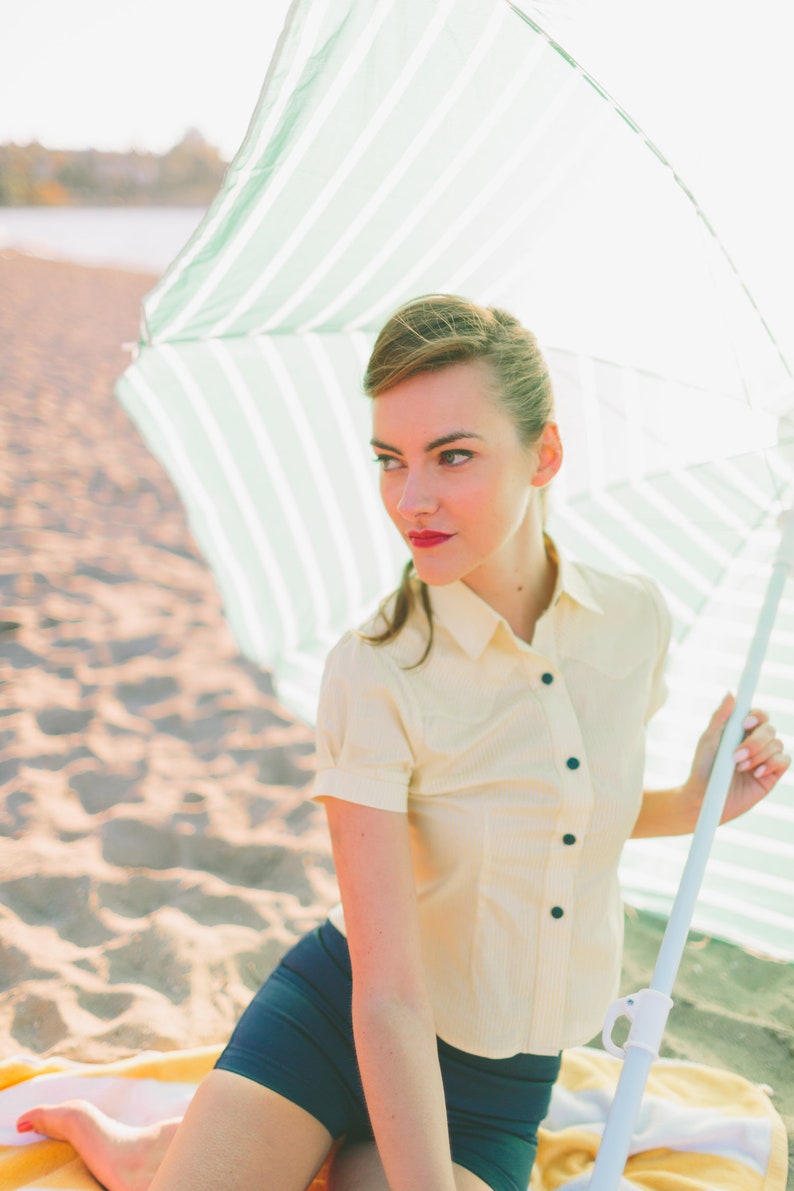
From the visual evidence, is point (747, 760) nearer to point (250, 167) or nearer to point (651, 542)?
point (651, 542)

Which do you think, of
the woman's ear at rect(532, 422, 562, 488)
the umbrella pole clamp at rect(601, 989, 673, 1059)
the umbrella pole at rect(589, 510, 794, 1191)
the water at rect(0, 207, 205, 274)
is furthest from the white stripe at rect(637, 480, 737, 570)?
the water at rect(0, 207, 205, 274)

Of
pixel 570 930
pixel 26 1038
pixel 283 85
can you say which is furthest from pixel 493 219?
pixel 26 1038

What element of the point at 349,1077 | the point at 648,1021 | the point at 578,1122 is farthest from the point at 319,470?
the point at 578,1122

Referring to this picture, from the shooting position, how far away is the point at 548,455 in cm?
187

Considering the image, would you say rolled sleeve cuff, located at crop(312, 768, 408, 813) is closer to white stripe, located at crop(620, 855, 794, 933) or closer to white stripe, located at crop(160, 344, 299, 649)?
white stripe, located at crop(160, 344, 299, 649)

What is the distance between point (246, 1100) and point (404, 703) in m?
0.73

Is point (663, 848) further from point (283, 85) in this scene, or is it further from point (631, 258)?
point (283, 85)

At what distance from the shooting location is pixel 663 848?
9.17 ft

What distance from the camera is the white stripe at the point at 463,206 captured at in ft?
5.83

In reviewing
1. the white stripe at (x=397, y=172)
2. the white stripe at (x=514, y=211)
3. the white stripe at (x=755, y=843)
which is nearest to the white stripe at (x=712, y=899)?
the white stripe at (x=755, y=843)

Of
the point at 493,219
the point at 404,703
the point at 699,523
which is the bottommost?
the point at 404,703

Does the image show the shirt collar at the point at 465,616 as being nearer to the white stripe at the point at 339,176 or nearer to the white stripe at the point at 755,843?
the white stripe at the point at 339,176

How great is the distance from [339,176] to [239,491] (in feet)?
2.56

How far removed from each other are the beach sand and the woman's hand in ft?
3.26
